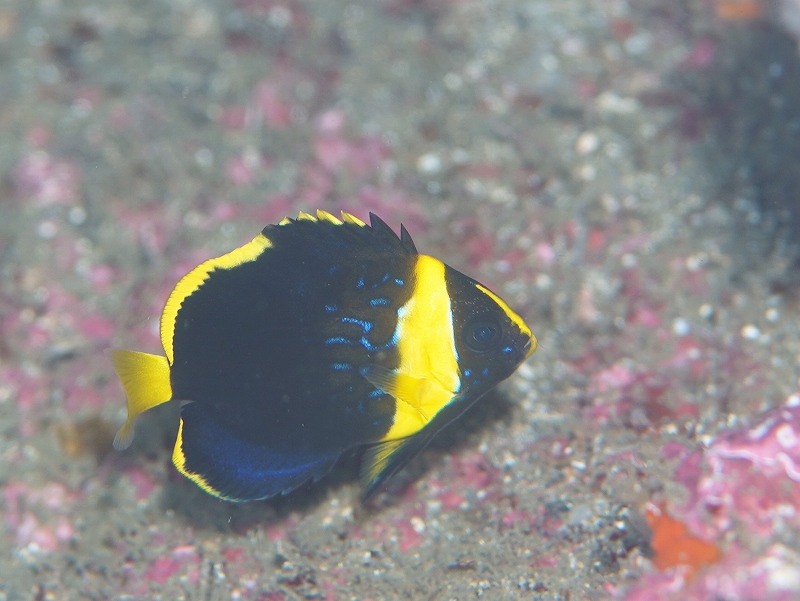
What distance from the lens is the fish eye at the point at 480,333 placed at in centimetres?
215

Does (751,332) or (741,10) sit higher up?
(741,10)

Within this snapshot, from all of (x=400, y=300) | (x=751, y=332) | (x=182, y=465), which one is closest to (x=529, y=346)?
(x=400, y=300)

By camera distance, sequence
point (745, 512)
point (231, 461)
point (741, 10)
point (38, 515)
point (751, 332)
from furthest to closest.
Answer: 1. point (741, 10)
2. point (751, 332)
3. point (38, 515)
4. point (231, 461)
5. point (745, 512)

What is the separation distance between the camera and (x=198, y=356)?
2.16m

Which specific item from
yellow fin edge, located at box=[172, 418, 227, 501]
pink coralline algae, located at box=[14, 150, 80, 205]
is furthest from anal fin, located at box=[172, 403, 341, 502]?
pink coralline algae, located at box=[14, 150, 80, 205]

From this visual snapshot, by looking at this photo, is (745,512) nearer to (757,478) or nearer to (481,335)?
(757,478)

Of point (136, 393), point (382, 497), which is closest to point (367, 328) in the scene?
point (136, 393)

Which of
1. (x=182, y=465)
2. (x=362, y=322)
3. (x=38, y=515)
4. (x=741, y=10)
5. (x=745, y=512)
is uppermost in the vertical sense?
(x=741, y=10)

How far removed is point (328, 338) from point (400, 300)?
0.28 meters

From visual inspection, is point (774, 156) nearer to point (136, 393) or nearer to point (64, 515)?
point (136, 393)

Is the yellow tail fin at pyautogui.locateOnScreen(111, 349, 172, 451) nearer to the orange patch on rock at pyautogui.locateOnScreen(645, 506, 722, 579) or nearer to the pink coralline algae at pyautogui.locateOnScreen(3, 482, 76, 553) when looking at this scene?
the pink coralline algae at pyautogui.locateOnScreen(3, 482, 76, 553)

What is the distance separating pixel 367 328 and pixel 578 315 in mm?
1485

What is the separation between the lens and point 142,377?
2.14 m

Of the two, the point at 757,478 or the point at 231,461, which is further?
the point at 231,461
